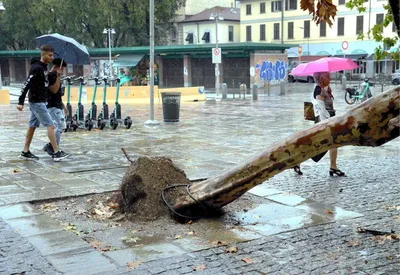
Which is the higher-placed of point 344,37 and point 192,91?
point 344,37

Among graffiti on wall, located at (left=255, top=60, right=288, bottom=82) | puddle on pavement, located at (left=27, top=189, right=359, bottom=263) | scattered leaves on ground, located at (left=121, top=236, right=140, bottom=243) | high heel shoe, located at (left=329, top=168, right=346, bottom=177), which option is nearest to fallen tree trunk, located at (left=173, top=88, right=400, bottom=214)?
puddle on pavement, located at (left=27, top=189, right=359, bottom=263)

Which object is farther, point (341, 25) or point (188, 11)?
point (188, 11)

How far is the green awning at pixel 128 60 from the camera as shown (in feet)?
133

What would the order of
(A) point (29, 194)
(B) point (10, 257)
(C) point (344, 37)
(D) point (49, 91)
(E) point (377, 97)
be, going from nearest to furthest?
(B) point (10, 257) < (E) point (377, 97) < (A) point (29, 194) < (D) point (49, 91) < (C) point (344, 37)

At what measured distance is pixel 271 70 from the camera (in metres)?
37.6

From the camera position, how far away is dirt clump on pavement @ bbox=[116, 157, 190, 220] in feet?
18.4

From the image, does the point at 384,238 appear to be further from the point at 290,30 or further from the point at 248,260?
the point at 290,30

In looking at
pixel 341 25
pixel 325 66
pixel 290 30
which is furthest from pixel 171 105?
pixel 290 30

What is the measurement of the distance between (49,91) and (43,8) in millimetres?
37886

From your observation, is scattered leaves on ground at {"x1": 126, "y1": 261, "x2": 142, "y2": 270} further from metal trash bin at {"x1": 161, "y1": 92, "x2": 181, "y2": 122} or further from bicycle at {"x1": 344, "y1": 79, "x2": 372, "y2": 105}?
bicycle at {"x1": 344, "y1": 79, "x2": 372, "y2": 105}

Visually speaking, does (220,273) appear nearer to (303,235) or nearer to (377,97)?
(303,235)

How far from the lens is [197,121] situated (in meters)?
16.5

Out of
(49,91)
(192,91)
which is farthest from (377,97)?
(192,91)

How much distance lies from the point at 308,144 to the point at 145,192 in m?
1.90
